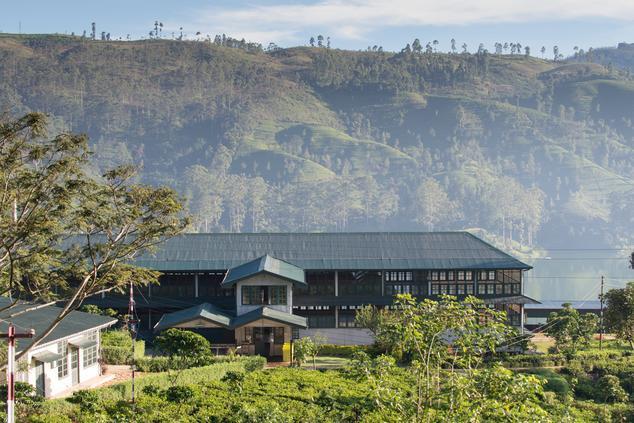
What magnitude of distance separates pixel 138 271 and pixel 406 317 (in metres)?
11.6

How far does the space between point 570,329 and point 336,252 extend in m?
14.6

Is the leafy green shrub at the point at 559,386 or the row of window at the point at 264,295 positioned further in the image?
the row of window at the point at 264,295

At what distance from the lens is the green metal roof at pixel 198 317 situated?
4459 cm

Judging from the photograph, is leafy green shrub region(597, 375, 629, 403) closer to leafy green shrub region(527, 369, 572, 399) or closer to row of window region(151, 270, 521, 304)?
leafy green shrub region(527, 369, 572, 399)

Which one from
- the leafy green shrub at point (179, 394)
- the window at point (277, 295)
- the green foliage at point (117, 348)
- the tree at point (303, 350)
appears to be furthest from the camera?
the window at point (277, 295)

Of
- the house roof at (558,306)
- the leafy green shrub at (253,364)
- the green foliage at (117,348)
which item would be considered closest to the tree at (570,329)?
the house roof at (558,306)

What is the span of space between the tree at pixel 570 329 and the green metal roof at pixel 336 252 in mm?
4822

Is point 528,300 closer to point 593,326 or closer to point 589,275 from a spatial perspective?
point 593,326

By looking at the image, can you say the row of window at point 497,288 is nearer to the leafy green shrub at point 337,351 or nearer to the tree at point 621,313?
the tree at point 621,313

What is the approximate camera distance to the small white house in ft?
102

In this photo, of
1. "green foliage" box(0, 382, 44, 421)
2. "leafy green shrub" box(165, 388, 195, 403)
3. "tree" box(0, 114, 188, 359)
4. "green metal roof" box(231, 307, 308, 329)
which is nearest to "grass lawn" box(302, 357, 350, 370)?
"green metal roof" box(231, 307, 308, 329)

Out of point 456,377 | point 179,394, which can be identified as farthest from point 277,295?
point 456,377

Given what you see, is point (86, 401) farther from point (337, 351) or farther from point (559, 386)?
point (337, 351)

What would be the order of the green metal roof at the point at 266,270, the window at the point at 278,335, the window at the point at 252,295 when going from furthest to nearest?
the window at the point at 252,295 < the green metal roof at the point at 266,270 < the window at the point at 278,335
